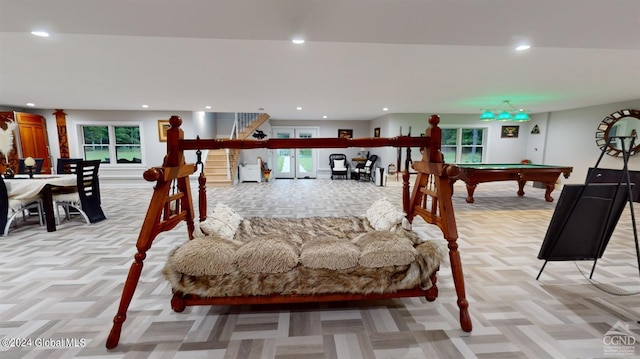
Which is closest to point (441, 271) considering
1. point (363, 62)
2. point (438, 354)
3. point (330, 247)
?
point (438, 354)

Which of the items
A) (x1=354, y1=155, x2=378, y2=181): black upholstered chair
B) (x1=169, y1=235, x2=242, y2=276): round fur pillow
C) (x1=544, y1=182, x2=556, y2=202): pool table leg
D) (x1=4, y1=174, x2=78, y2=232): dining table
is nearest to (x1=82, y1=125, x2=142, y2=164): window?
(x1=4, y1=174, x2=78, y2=232): dining table

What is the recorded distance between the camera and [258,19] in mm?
1862

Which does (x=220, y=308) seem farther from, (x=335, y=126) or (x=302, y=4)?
(x=335, y=126)

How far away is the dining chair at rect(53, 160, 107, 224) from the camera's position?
3.95 metres

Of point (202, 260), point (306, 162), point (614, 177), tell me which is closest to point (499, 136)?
point (306, 162)

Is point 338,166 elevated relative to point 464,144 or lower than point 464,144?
lower

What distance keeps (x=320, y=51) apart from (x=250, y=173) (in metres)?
6.73

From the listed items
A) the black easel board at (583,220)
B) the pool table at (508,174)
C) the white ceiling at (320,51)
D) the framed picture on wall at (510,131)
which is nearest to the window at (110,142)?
the white ceiling at (320,51)

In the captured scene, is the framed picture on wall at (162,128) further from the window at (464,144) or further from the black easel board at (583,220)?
the window at (464,144)

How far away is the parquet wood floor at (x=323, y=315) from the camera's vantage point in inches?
63.8

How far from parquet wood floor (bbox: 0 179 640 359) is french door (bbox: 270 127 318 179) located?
7483 mm

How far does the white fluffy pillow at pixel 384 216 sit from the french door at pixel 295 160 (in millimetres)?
7775

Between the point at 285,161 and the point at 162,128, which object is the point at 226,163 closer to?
the point at 162,128

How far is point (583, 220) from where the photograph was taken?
2.28m
